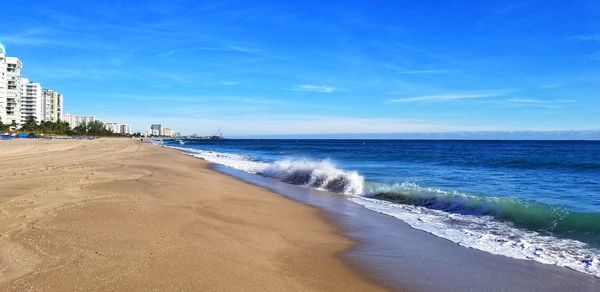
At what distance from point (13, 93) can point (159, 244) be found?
153663 mm

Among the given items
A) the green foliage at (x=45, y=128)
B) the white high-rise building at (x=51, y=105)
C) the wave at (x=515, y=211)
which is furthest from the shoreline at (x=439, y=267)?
the white high-rise building at (x=51, y=105)

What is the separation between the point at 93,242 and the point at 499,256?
21.4 ft

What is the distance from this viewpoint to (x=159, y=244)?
648 centimetres

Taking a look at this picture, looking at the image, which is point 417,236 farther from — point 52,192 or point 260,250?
point 52,192

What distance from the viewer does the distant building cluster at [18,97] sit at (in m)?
128

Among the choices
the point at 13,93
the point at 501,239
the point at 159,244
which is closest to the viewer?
the point at 159,244

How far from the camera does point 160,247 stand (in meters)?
6.32

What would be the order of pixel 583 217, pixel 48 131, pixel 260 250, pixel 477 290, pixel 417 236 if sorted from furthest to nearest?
pixel 48 131, pixel 583 217, pixel 417 236, pixel 260 250, pixel 477 290

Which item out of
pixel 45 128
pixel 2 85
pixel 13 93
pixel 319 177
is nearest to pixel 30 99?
pixel 13 93

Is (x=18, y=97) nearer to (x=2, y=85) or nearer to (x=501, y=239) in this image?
(x=2, y=85)

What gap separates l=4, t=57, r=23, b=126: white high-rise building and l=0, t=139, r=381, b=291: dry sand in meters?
143

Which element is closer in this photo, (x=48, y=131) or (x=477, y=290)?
(x=477, y=290)

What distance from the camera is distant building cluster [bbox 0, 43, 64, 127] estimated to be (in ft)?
421

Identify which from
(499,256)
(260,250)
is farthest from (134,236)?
(499,256)
